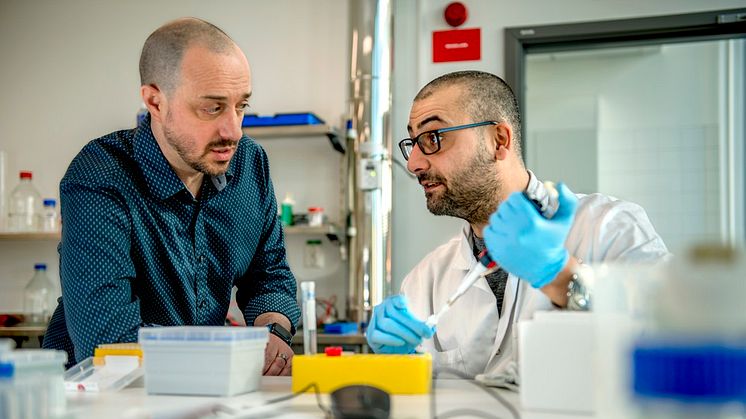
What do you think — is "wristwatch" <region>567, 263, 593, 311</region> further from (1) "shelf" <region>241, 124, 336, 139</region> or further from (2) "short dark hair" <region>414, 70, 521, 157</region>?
(1) "shelf" <region>241, 124, 336, 139</region>

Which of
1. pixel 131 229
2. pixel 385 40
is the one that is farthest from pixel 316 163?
pixel 131 229

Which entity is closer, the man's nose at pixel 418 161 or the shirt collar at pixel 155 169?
the shirt collar at pixel 155 169

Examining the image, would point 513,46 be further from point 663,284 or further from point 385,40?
point 663,284

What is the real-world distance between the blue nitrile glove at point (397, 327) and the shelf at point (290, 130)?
1.89 metres

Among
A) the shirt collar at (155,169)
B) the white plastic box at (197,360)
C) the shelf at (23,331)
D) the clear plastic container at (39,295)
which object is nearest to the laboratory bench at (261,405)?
the white plastic box at (197,360)

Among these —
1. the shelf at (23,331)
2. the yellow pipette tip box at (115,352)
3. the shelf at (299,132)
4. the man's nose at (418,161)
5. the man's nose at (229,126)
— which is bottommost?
the shelf at (23,331)

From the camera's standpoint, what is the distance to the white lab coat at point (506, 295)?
1528 mm

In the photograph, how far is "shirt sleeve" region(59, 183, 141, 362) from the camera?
1453 millimetres

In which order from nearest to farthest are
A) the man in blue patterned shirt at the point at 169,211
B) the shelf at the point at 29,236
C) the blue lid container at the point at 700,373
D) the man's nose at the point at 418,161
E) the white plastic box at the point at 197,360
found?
the blue lid container at the point at 700,373 < the white plastic box at the point at 197,360 < the man in blue patterned shirt at the point at 169,211 < the man's nose at the point at 418,161 < the shelf at the point at 29,236

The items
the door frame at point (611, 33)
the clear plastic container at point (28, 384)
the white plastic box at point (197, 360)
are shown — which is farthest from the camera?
the door frame at point (611, 33)

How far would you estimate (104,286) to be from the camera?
147 centimetres

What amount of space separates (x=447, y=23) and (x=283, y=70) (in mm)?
808

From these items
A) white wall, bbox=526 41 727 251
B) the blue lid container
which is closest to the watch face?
the blue lid container

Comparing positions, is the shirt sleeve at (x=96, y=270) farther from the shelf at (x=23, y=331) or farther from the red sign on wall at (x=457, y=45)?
the red sign on wall at (x=457, y=45)
